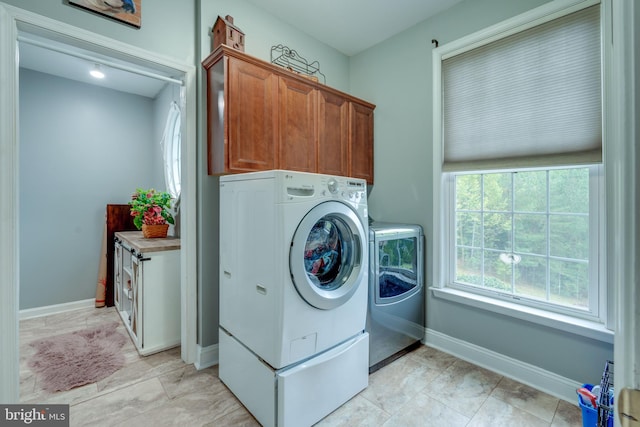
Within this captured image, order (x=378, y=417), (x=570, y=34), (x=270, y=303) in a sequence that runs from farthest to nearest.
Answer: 1. (x=570, y=34)
2. (x=378, y=417)
3. (x=270, y=303)

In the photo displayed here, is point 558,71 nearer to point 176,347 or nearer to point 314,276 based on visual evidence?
point 314,276

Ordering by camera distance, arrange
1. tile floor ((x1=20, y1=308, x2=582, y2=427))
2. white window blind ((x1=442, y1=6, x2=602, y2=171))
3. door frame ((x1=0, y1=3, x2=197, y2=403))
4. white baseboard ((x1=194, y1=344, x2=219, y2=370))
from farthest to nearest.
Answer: white baseboard ((x1=194, y1=344, x2=219, y2=370)) → white window blind ((x1=442, y1=6, x2=602, y2=171)) → tile floor ((x1=20, y1=308, x2=582, y2=427)) → door frame ((x1=0, y1=3, x2=197, y2=403))

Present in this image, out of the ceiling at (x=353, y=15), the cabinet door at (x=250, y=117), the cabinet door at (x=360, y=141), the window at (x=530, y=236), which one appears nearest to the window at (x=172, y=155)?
the ceiling at (x=353, y=15)

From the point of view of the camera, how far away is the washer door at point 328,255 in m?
1.43

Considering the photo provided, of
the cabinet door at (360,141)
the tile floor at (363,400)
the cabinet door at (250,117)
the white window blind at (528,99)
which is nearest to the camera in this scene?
the tile floor at (363,400)

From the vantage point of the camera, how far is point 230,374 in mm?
1768

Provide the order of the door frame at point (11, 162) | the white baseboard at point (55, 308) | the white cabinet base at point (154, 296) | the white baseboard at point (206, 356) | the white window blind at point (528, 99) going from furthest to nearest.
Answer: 1. the white baseboard at point (55, 308)
2. the white cabinet base at point (154, 296)
3. the white baseboard at point (206, 356)
4. the white window blind at point (528, 99)
5. the door frame at point (11, 162)

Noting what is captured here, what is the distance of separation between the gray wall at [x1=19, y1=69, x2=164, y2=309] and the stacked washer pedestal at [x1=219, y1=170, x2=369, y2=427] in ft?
8.23

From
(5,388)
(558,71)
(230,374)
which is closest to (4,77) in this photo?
(5,388)

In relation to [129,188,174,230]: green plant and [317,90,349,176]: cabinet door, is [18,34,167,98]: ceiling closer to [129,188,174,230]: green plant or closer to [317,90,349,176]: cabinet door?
[129,188,174,230]: green plant

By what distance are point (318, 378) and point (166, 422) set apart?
0.84m

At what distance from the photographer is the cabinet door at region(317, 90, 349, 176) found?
7.66ft

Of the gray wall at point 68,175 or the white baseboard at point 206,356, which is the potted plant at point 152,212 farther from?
the white baseboard at point 206,356

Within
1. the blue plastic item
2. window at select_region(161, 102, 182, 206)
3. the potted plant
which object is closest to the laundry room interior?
the blue plastic item
